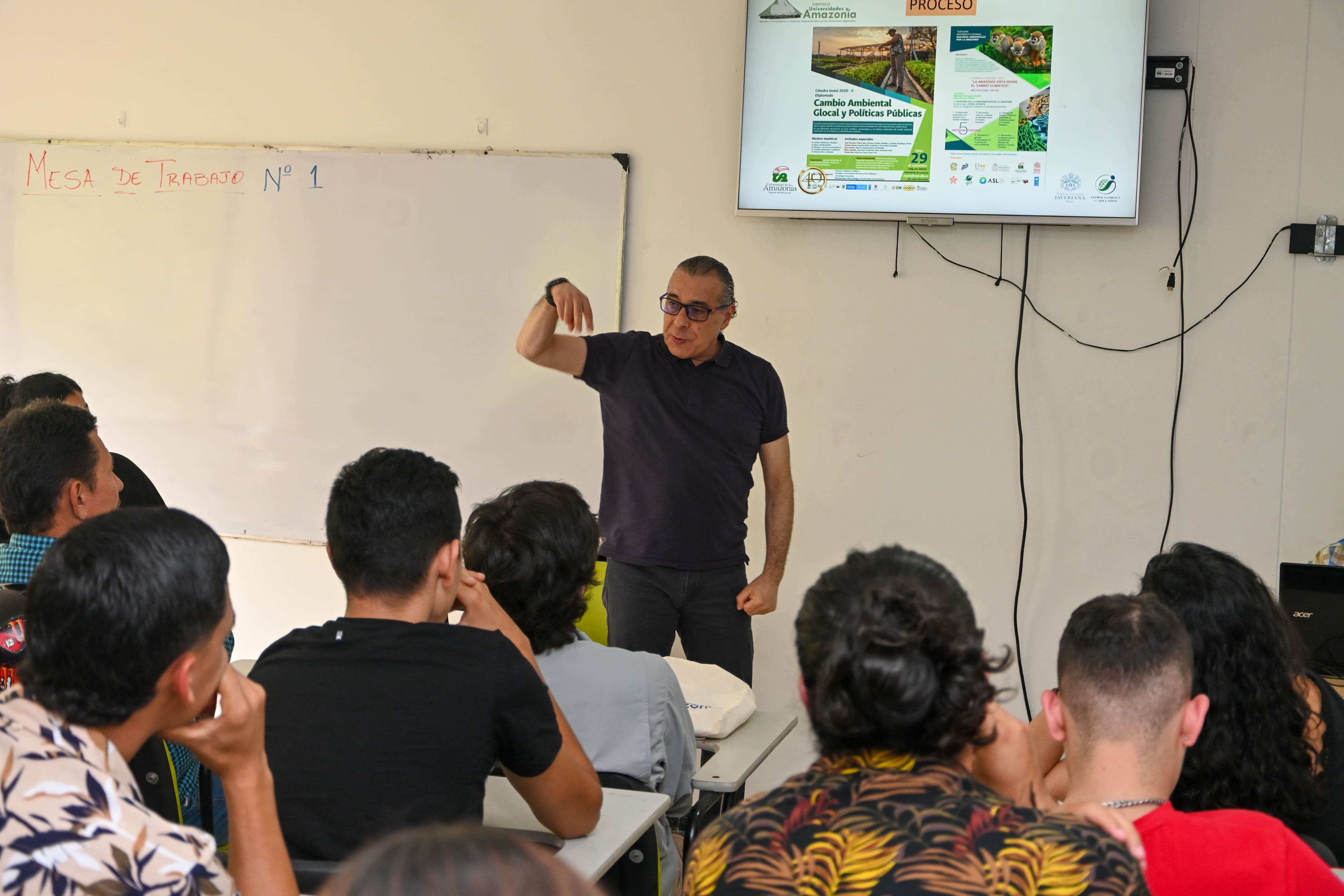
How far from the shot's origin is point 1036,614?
3738 mm

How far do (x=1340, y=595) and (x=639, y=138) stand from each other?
255 cm

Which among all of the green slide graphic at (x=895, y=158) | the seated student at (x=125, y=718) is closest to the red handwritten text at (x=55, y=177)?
the green slide graphic at (x=895, y=158)

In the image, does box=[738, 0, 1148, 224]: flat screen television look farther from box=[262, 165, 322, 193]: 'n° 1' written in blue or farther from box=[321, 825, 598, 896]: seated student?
box=[321, 825, 598, 896]: seated student

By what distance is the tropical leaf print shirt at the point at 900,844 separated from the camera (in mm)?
971

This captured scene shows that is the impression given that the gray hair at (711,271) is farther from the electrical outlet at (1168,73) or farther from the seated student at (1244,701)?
the seated student at (1244,701)

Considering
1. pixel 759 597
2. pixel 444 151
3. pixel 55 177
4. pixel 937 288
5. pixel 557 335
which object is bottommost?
pixel 759 597

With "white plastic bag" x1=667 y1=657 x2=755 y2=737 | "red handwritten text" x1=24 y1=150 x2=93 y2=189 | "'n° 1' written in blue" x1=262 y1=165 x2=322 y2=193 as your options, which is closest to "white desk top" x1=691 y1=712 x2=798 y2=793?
"white plastic bag" x1=667 y1=657 x2=755 y2=737

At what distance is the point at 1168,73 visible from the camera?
11.5 feet

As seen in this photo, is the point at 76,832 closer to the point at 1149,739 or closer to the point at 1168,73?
the point at 1149,739

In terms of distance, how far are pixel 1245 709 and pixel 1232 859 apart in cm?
40

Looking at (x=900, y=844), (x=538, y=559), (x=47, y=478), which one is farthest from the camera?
(x=47, y=478)

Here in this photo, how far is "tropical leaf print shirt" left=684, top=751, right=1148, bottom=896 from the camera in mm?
971

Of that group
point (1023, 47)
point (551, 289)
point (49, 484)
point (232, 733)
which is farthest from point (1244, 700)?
point (1023, 47)

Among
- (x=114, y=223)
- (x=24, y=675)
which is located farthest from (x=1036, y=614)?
(x=114, y=223)
